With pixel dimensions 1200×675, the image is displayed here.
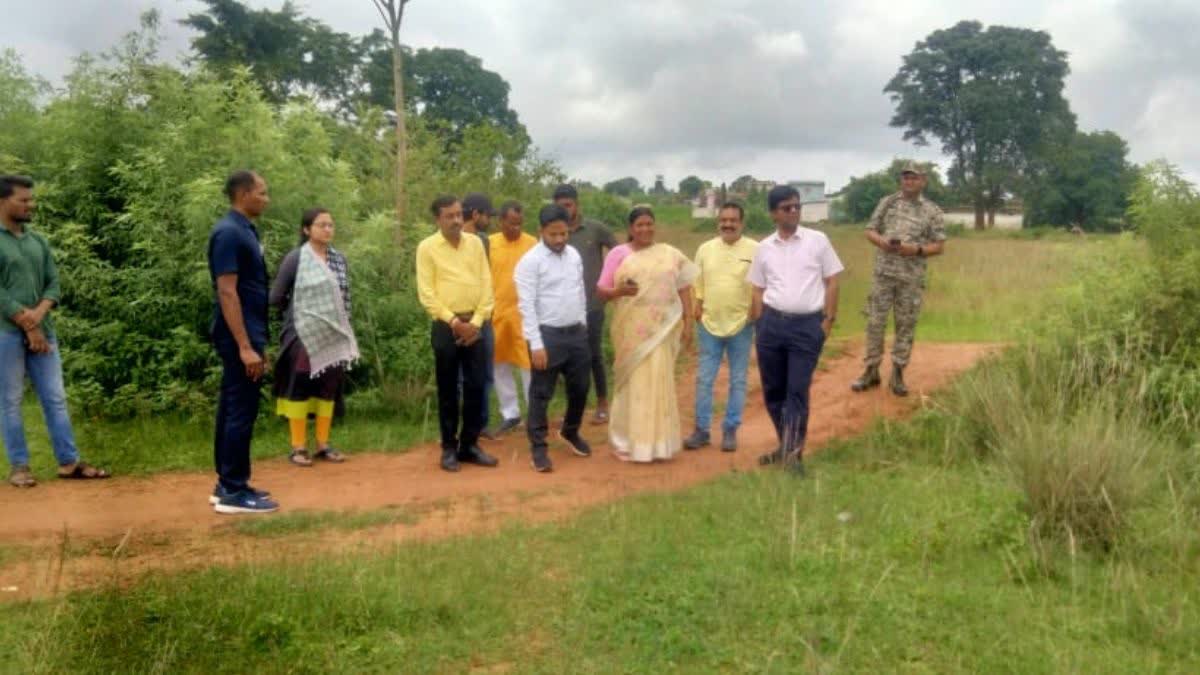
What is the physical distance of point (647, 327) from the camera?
639cm

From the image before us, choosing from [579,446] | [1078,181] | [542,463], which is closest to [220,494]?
[542,463]

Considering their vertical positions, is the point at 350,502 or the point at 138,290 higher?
the point at 138,290

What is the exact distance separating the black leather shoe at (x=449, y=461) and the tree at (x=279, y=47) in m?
19.0

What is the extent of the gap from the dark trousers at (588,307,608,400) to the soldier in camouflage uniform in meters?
2.19

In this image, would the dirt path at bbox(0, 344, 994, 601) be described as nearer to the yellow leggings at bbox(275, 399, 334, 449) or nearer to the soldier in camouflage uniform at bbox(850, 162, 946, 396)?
the yellow leggings at bbox(275, 399, 334, 449)

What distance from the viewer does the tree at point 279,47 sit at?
87.9ft

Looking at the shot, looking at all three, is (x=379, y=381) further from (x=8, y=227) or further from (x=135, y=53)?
(x=135, y=53)

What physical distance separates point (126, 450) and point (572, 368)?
3.22 metres

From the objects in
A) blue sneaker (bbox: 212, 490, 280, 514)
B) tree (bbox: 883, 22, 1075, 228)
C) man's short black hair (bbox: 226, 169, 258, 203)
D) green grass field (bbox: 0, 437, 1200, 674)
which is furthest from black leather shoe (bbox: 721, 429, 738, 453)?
tree (bbox: 883, 22, 1075, 228)

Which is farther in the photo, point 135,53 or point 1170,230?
point 135,53

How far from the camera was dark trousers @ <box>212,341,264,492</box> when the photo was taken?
510 cm

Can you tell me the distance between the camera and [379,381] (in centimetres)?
805

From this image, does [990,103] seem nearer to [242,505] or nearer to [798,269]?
[798,269]

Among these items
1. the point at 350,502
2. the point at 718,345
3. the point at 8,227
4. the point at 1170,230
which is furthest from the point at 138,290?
the point at 1170,230
